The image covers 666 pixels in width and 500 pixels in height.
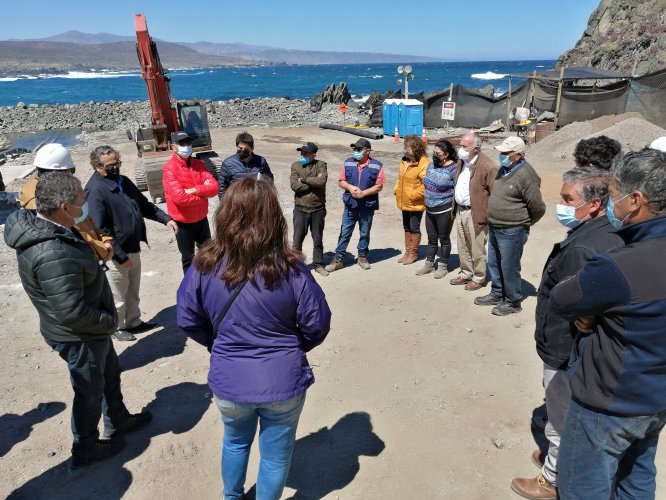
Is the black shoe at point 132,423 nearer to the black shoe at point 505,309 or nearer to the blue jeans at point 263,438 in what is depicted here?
the blue jeans at point 263,438

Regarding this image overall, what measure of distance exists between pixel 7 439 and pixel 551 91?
62.0 ft

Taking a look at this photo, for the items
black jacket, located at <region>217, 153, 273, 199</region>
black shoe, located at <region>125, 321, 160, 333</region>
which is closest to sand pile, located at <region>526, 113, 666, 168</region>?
black jacket, located at <region>217, 153, 273, 199</region>

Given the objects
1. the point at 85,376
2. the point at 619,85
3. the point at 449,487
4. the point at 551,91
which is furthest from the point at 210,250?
the point at 551,91

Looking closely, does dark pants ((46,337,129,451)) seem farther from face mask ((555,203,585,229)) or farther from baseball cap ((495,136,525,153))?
baseball cap ((495,136,525,153))

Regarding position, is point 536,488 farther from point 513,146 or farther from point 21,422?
point 21,422

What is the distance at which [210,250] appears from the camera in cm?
238

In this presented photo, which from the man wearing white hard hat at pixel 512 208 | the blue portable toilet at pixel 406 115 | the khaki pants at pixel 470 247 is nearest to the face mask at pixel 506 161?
the man wearing white hard hat at pixel 512 208

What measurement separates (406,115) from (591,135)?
7.43 meters

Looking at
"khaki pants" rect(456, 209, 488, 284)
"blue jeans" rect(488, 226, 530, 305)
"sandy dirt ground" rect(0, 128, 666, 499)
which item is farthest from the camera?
"khaki pants" rect(456, 209, 488, 284)

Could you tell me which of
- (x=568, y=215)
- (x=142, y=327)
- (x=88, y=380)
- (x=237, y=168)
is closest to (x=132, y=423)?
(x=88, y=380)

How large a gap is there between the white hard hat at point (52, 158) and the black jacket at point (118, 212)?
2.33 feet

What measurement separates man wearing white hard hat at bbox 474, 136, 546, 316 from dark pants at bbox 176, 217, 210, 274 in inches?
126

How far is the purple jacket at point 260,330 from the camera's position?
230cm

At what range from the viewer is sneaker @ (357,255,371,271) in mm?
6935
